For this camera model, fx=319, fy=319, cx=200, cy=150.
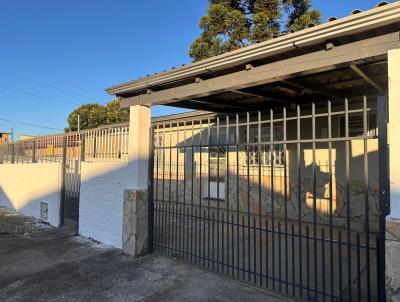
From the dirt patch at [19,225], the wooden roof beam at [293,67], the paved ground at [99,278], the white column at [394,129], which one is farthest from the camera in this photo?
the dirt patch at [19,225]

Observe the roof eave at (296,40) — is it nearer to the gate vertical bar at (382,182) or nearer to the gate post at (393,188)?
the gate post at (393,188)

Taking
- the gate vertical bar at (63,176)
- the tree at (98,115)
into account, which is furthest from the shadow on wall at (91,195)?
the tree at (98,115)

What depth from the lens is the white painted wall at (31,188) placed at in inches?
345

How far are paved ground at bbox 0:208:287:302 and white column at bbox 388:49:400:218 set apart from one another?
1.92 m

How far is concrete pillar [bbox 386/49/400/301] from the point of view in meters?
3.03

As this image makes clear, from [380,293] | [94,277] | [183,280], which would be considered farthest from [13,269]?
[380,293]

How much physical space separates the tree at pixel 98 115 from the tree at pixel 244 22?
2092 cm

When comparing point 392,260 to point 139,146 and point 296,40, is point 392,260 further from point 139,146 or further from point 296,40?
point 139,146

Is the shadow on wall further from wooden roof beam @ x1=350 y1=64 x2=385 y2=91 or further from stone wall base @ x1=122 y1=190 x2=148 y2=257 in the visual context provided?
wooden roof beam @ x1=350 y1=64 x2=385 y2=91

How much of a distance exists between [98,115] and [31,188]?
25.0 m

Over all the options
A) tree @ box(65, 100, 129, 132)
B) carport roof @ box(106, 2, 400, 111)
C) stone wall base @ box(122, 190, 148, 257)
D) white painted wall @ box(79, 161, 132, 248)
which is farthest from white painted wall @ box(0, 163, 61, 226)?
tree @ box(65, 100, 129, 132)

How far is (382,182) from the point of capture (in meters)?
3.25

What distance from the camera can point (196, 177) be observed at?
11562 mm

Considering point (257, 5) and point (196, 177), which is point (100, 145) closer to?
point (196, 177)
